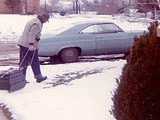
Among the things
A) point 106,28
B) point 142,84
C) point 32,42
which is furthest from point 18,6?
point 142,84

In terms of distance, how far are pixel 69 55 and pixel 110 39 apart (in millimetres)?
1526

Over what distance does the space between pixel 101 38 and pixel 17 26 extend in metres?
16.0

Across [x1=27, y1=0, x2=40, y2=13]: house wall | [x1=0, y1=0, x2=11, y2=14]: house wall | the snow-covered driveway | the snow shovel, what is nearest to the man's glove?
the snow shovel

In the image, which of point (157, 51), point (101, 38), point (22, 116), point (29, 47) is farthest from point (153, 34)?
point (101, 38)

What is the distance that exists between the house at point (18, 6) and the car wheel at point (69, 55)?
27.1 meters

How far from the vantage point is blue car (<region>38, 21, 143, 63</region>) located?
43.8ft

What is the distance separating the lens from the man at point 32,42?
9.60 metres

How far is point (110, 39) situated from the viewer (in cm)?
1402

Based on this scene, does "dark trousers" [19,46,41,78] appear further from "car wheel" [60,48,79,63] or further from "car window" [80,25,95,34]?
"car window" [80,25,95,34]

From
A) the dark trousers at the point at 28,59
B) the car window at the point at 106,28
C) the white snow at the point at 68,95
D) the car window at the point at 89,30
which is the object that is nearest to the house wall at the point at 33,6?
the car window at the point at 106,28

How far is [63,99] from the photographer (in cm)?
801

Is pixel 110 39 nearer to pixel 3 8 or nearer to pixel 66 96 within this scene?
pixel 66 96

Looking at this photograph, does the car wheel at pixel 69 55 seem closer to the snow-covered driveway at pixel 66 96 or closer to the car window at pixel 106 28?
the car window at pixel 106 28

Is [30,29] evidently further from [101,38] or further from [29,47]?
[101,38]
